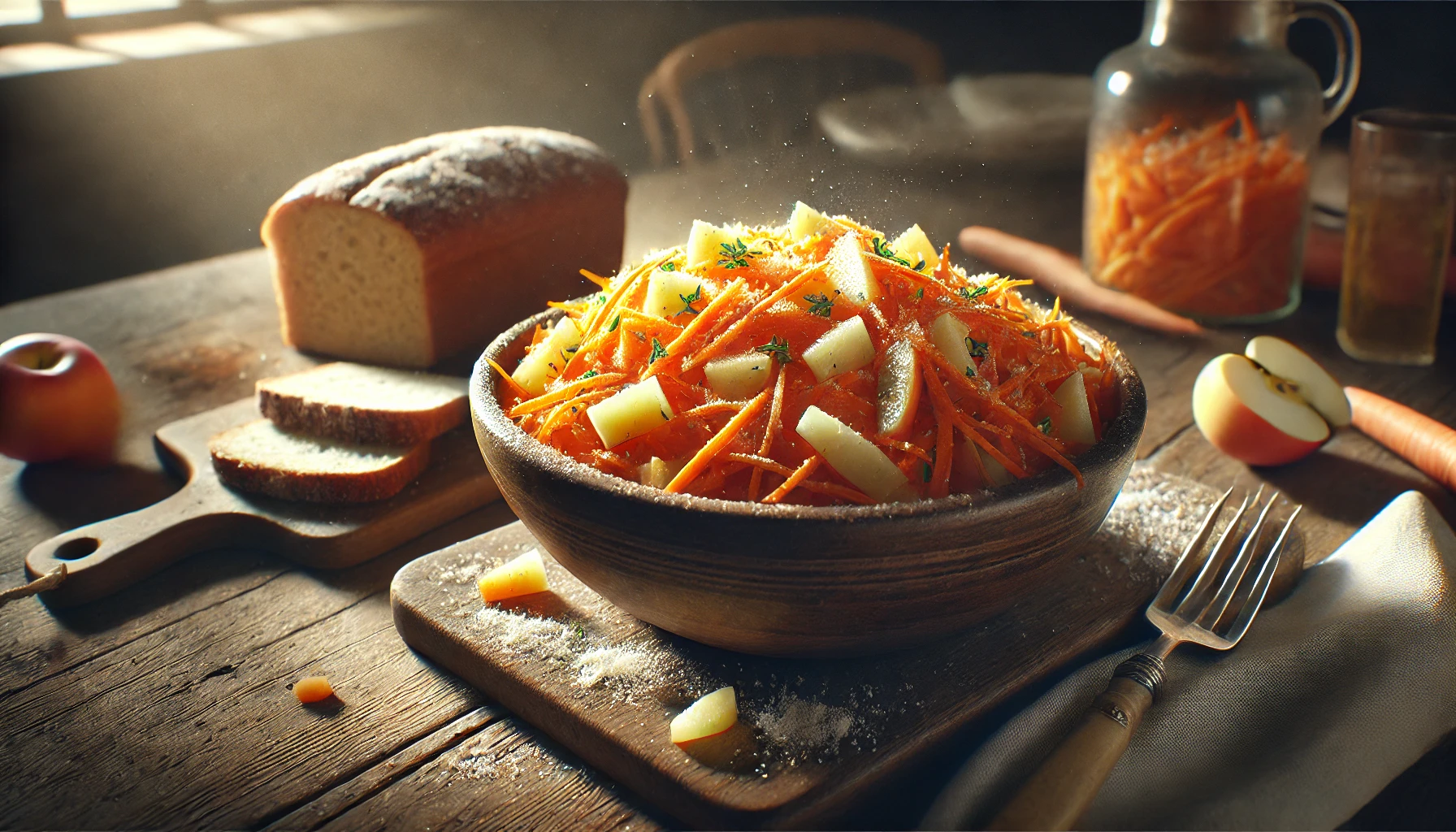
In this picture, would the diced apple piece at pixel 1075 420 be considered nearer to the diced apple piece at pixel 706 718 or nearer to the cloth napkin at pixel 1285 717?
the cloth napkin at pixel 1285 717

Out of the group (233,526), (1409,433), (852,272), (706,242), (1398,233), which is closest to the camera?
(852,272)

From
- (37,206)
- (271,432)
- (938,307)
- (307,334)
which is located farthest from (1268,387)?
(37,206)

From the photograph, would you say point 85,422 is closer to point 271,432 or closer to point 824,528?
point 271,432

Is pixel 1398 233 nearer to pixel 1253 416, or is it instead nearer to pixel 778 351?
pixel 1253 416

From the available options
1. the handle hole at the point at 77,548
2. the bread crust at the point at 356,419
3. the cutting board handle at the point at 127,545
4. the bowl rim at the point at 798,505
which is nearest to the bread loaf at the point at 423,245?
the bread crust at the point at 356,419

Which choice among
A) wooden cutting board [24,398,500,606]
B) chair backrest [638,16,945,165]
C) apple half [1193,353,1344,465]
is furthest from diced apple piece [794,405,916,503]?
chair backrest [638,16,945,165]

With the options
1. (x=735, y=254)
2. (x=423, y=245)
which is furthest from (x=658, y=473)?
(x=423, y=245)
